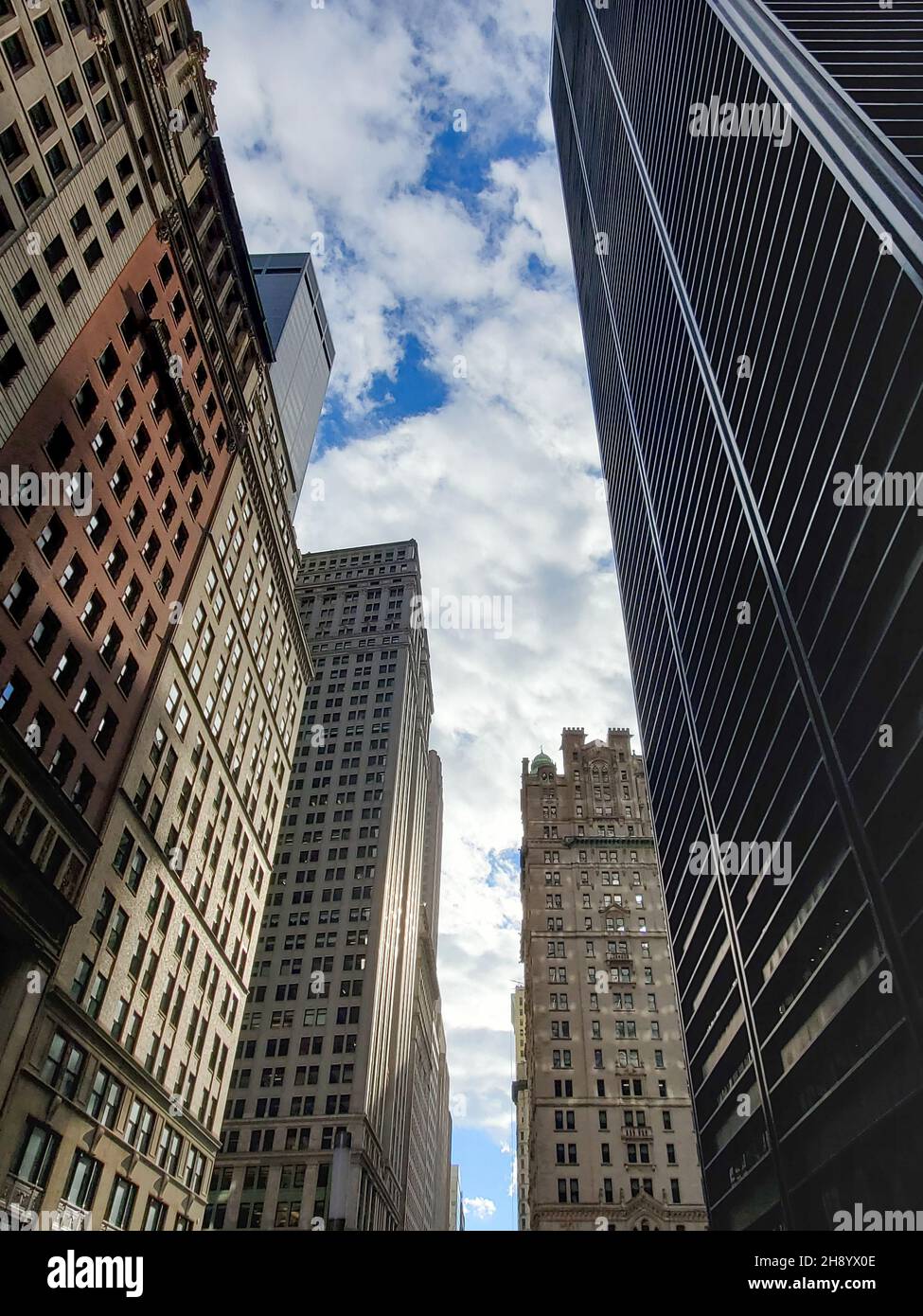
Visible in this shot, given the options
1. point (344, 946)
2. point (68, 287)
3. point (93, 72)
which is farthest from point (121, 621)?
point (344, 946)

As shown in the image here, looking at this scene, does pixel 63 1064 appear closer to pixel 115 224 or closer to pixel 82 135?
pixel 115 224

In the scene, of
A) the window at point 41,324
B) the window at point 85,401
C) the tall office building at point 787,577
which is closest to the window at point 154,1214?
the tall office building at point 787,577

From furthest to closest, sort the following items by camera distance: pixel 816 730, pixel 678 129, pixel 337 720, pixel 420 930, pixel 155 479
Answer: pixel 420 930 → pixel 337 720 → pixel 678 129 → pixel 155 479 → pixel 816 730

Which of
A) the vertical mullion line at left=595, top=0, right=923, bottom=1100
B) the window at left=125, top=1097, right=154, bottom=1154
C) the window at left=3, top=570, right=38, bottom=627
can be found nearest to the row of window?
the window at left=125, top=1097, right=154, bottom=1154

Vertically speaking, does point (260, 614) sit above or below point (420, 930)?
below

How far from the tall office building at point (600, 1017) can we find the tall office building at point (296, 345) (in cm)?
6102

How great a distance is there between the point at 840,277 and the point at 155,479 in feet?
121

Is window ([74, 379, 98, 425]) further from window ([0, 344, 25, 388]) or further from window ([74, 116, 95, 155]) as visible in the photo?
window ([74, 116, 95, 155])

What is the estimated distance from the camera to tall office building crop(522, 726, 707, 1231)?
91.5 metres

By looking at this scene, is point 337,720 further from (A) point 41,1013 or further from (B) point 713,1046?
(A) point 41,1013

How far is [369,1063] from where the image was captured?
10100cm

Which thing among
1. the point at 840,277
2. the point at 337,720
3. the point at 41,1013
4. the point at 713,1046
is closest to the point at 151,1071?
the point at 41,1013

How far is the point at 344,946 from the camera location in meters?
109

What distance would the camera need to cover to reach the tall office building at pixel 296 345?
283 feet
